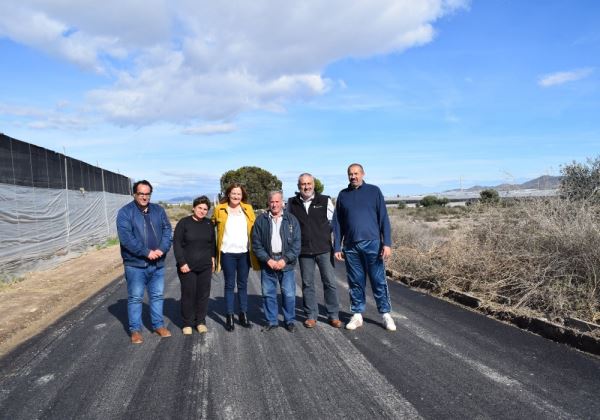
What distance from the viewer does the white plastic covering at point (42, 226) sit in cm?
1050

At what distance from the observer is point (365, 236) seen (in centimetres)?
586

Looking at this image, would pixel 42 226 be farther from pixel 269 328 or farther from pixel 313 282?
pixel 313 282

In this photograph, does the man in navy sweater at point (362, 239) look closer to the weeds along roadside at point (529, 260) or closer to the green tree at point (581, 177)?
the weeds along roadside at point (529, 260)

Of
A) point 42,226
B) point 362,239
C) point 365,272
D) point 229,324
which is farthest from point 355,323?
point 42,226

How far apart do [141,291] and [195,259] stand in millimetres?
759

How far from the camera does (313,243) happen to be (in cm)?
602

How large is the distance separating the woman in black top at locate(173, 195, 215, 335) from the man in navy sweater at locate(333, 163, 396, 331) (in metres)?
1.71

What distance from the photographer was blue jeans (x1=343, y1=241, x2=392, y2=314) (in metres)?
5.92

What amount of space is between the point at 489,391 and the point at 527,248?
13.8 ft

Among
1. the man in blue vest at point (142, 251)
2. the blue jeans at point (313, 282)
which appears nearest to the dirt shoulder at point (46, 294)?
the man in blue vest at point (142, 251)

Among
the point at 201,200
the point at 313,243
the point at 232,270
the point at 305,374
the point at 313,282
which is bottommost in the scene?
the point at 305,374

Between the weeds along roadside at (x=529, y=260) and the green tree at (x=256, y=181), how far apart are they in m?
55.9

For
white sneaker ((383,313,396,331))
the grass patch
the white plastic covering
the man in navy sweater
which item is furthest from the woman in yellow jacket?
the grass patch

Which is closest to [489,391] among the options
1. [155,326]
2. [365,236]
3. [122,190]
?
[365,236]
